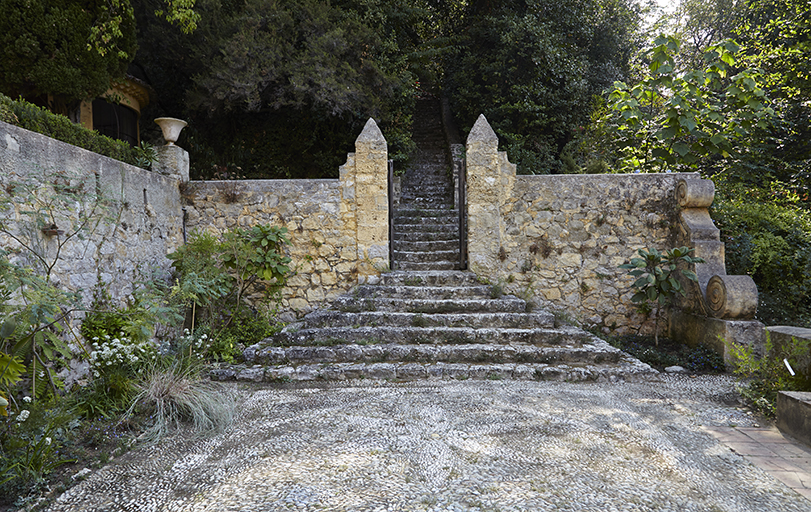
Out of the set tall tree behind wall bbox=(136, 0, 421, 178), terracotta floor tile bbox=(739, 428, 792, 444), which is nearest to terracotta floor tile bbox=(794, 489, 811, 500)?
terracotta floor tile bbox=(739, 428, 792, 444)

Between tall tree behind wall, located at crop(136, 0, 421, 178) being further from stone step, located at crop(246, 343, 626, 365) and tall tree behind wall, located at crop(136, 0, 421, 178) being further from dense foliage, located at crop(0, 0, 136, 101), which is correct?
stone step, located at crop(246, 343, 626, 365)

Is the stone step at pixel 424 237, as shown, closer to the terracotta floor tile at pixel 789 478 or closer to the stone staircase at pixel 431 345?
the stone staircase at pixel 431 345

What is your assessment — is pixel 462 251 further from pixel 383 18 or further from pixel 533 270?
pixel 383 18

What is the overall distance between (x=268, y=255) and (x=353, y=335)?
5.53 feet

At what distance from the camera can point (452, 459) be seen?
2621 mm

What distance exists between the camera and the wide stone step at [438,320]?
16.1 ft

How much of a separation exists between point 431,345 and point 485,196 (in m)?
2.31

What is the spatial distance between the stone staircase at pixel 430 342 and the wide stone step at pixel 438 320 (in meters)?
0.01

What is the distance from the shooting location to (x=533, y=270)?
5918 millimetres

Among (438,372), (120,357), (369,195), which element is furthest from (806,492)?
(369,195)

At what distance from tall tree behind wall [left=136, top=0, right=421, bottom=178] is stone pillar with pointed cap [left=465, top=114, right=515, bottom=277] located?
3.42 meters

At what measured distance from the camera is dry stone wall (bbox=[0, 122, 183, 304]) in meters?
3.35

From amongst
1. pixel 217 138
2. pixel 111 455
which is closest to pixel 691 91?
pixel 111 455

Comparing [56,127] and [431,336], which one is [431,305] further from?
[56,127]
